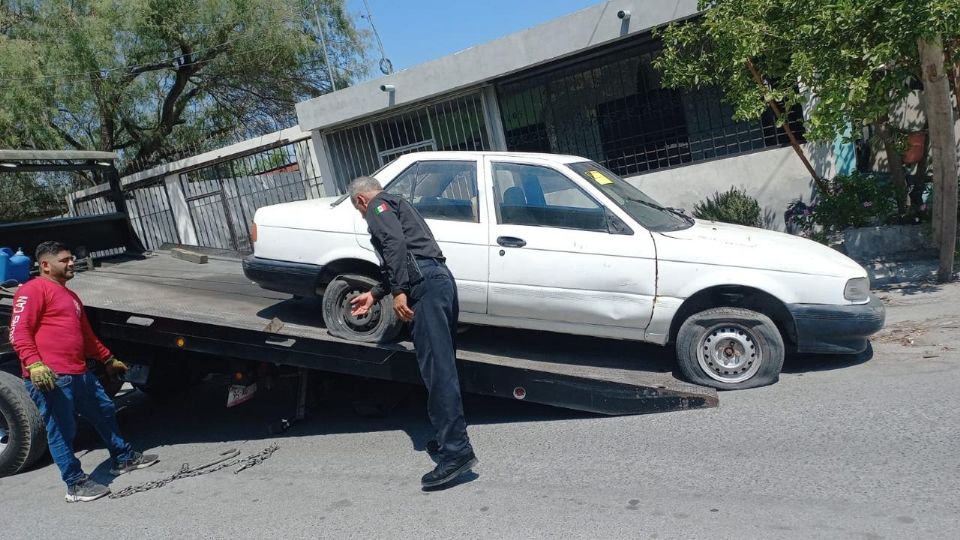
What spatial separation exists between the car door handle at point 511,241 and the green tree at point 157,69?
13.1 m

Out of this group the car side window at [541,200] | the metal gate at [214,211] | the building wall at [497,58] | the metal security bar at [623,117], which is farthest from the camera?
the metal gate at [214,211]

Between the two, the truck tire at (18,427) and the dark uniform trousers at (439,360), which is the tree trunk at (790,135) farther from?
the truck tire at (18,427)

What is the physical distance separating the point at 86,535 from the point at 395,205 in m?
2.72

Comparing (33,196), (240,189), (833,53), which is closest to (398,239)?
(833,53)

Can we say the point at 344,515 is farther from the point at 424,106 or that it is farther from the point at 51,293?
the point at 424,106

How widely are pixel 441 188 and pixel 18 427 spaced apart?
358 centimetres

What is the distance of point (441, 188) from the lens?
5852 millimetres

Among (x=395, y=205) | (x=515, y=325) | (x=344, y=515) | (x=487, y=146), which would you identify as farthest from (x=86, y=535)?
(x=487, y=146)

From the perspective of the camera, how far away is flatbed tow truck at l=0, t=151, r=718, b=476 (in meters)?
5.16

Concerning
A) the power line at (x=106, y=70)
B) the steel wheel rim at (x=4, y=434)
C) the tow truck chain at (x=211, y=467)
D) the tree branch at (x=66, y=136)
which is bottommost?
the tow truck chain at (x=211, y=467)

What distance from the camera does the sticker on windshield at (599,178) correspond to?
227 inches

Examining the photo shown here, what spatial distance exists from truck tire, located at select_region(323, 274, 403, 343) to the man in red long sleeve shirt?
1.68 meters

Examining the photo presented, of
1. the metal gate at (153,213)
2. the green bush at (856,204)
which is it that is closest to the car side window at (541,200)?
the green bush at (856,204)

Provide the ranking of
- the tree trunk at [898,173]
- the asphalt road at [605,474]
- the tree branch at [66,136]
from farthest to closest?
1. the tree branch at [66,136]
2. the tree trunk at [898,173]
3. the asphalt road at [605,474]
